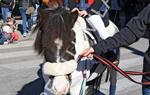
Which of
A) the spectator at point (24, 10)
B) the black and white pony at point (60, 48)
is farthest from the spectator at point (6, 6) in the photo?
the black and white pony at point (60, 48)

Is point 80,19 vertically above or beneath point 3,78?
above

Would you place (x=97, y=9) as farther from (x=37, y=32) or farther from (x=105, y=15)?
(x=37, y=32)

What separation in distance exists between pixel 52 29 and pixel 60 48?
0.18 m

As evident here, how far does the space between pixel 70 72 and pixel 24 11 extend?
31.8 feet

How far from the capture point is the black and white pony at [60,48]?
325 centimetres

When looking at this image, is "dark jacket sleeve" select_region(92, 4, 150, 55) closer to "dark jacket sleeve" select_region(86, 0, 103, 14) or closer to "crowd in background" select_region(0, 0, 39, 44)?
"dark jacket sleeve" select_region(86, 0, 103, 14)

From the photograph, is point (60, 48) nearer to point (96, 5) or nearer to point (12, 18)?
point (96, 5)

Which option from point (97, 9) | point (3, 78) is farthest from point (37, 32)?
point (3, 78)

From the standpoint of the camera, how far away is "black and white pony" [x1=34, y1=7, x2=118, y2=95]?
325 cm

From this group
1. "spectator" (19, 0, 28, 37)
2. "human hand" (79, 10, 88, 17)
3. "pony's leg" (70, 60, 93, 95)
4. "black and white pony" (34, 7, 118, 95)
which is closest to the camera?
"black and white pony" (34, 7, 118, 95)

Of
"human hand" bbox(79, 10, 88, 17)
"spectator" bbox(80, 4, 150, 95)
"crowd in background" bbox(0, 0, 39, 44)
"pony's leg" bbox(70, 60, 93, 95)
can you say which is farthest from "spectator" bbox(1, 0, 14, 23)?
"spectator" bbox(80, 4, 150, 95)

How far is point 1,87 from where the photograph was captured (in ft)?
21.4

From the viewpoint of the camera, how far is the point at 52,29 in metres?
3.35

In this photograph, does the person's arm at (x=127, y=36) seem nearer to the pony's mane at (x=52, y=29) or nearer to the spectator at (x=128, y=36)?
the spectator at (x=128, y=36)
